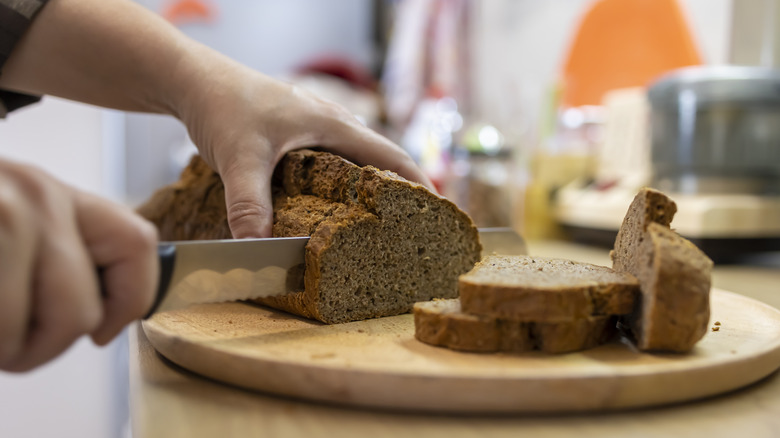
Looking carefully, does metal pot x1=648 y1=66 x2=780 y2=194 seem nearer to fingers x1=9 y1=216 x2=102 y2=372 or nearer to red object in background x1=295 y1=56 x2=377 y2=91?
fingers x1=9 y1=216 x2=102 y2=372

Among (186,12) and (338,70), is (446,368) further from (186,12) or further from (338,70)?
(186,12)

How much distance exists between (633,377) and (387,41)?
8.48 m

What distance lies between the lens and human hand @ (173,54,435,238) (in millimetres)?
1683

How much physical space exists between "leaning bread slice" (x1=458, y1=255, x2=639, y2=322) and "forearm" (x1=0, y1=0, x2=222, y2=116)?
1.05 metres

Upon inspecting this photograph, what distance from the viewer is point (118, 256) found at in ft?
2.93

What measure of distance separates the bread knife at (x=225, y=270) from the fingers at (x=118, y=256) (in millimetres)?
119

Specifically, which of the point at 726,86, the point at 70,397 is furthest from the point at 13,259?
the point at 726,86

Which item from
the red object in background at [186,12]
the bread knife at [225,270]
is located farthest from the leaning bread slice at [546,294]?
the red object in background at [186,12]

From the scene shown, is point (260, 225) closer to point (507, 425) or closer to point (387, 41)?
point (507, 425)

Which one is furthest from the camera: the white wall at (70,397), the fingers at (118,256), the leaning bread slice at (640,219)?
the white wall at (70,397)

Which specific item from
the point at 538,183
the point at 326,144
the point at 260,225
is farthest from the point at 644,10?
the point at 260,225

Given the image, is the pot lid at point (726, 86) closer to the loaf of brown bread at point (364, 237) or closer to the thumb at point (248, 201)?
the loaf of brown bread at point (364, 237)

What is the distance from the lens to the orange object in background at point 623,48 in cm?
376

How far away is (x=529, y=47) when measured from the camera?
5434mm
